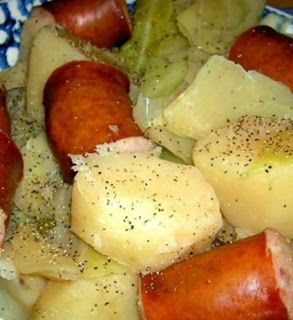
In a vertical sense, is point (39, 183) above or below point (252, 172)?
below

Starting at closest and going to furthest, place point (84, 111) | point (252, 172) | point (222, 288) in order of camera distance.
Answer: point (222, 288) < point (252, 172) < point (84, 111)

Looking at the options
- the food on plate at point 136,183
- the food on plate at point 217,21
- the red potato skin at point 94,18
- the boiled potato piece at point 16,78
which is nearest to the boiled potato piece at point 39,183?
the food on plate at point 136,183

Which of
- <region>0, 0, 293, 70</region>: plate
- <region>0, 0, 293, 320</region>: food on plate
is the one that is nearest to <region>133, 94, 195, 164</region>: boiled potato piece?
<region>0, 0, 293, 320</region>: food on plate

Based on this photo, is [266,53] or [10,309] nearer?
[10,309]

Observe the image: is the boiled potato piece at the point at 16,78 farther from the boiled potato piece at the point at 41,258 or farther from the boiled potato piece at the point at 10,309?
the boiled potato piece at the point at 10,309

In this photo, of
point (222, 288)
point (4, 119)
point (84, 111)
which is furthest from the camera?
point (4, 119)

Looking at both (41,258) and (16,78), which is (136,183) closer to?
(41,258)

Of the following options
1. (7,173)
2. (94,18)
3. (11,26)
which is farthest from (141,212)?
(11,26)
